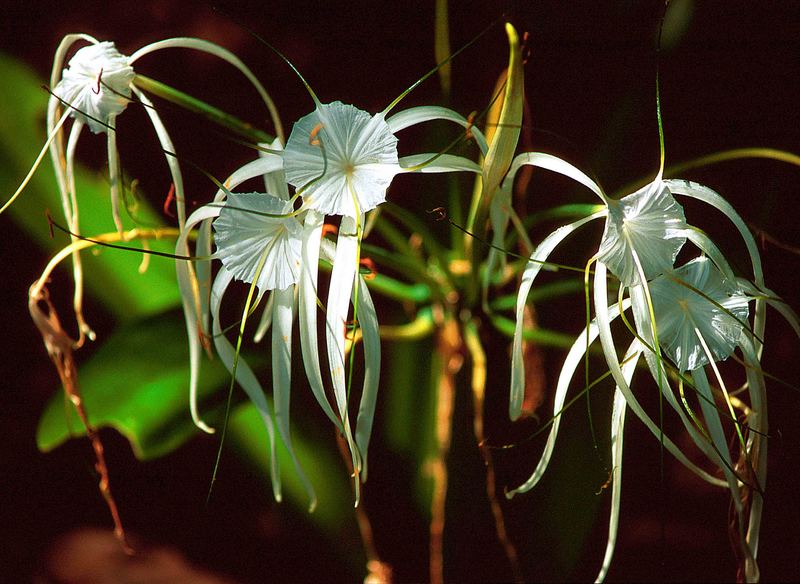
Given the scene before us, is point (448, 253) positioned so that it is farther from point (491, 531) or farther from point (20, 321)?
point (20, 321)

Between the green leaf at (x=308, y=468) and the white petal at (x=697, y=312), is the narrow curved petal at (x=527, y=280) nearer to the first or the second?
the white petal at (x=697, y=312)

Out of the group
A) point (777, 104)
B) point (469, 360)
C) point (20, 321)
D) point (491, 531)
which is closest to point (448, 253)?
point (469, 360)

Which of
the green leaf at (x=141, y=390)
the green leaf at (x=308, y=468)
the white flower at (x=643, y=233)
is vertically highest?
the white flower at (x=643, y=233)

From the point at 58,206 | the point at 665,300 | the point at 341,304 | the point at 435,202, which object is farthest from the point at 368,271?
the point at 58,206

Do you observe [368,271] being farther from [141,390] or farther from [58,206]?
[58,206]

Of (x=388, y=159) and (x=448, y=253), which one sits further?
(x=448, y=253)

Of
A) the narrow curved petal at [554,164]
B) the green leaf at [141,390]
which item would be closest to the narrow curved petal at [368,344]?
the narrow curved petal at [554,164]
